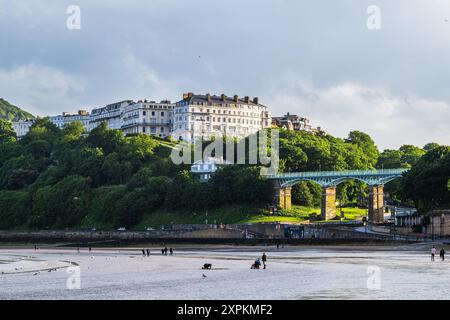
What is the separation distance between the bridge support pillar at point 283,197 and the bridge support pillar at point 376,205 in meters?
12.5

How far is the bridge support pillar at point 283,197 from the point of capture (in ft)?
425

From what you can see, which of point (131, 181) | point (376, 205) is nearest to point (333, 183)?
point (376, 205)

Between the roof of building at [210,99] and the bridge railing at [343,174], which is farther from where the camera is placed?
the roof of building at [210,99]

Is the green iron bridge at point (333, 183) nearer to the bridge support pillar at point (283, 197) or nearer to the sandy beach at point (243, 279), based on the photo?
the bridge support pillar at point (283, 197)

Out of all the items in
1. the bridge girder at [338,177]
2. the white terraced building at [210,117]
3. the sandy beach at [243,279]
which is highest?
the white terraced building at [210,117]

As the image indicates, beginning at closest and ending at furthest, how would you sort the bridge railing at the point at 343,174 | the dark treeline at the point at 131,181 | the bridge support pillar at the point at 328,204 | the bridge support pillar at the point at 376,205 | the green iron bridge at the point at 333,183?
the bridge support pillar at the point at 376,205
the green iron bridge at the point at 333,183
the bridge support pillar at the point at 328,204
the bridge railing at the point at 343,174
the dark treeline at the point at 131,181

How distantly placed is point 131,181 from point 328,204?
114ft

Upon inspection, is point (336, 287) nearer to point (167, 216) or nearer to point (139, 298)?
point (139, 298)

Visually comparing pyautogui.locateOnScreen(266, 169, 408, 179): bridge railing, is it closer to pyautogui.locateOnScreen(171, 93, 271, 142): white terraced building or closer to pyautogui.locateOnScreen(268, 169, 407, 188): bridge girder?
pyautogui.locateOnScreen(268, 169, 407, 188): bridge girder

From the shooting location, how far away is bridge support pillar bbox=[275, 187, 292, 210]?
130 metres

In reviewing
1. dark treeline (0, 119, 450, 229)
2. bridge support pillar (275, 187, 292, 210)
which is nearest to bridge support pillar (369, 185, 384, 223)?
dark treeline (0, 119, 450, 229)

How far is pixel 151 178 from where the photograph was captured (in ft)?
462

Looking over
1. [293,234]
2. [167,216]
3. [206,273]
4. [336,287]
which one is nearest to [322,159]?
[167,216]

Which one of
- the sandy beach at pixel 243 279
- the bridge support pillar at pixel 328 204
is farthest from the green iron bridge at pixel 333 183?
the sandy beach at pixel 243 279
